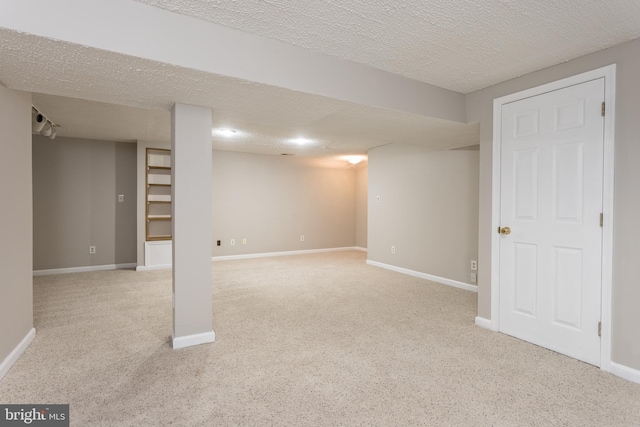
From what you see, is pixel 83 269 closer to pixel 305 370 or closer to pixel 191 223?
pixel 191 223

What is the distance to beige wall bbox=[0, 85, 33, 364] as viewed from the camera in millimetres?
2301

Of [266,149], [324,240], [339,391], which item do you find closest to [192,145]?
[339,391]

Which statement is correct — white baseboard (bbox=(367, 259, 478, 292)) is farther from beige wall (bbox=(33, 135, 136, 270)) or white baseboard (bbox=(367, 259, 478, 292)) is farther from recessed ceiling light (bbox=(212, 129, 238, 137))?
beige wall (bbox=(33, 135, 136, 270))

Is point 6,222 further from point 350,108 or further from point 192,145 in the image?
point 350,108

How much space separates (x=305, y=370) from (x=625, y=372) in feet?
7.29

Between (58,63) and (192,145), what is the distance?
988mm

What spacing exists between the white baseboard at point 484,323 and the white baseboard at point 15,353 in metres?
3.85

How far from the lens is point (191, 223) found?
9.02 ft

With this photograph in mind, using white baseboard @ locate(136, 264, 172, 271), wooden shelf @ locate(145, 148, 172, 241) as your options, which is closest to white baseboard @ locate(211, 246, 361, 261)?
white baseboard @ locate(136, 264, 172, 271)

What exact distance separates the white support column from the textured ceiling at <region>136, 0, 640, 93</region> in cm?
94

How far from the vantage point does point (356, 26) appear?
6.75 feet

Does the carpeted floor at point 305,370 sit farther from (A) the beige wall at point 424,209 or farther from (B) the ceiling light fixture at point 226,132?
(B) the ceiling light fixture at point 226,132

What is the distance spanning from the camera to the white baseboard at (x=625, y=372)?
2219mm

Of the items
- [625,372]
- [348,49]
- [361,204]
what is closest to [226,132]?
[348,49]
